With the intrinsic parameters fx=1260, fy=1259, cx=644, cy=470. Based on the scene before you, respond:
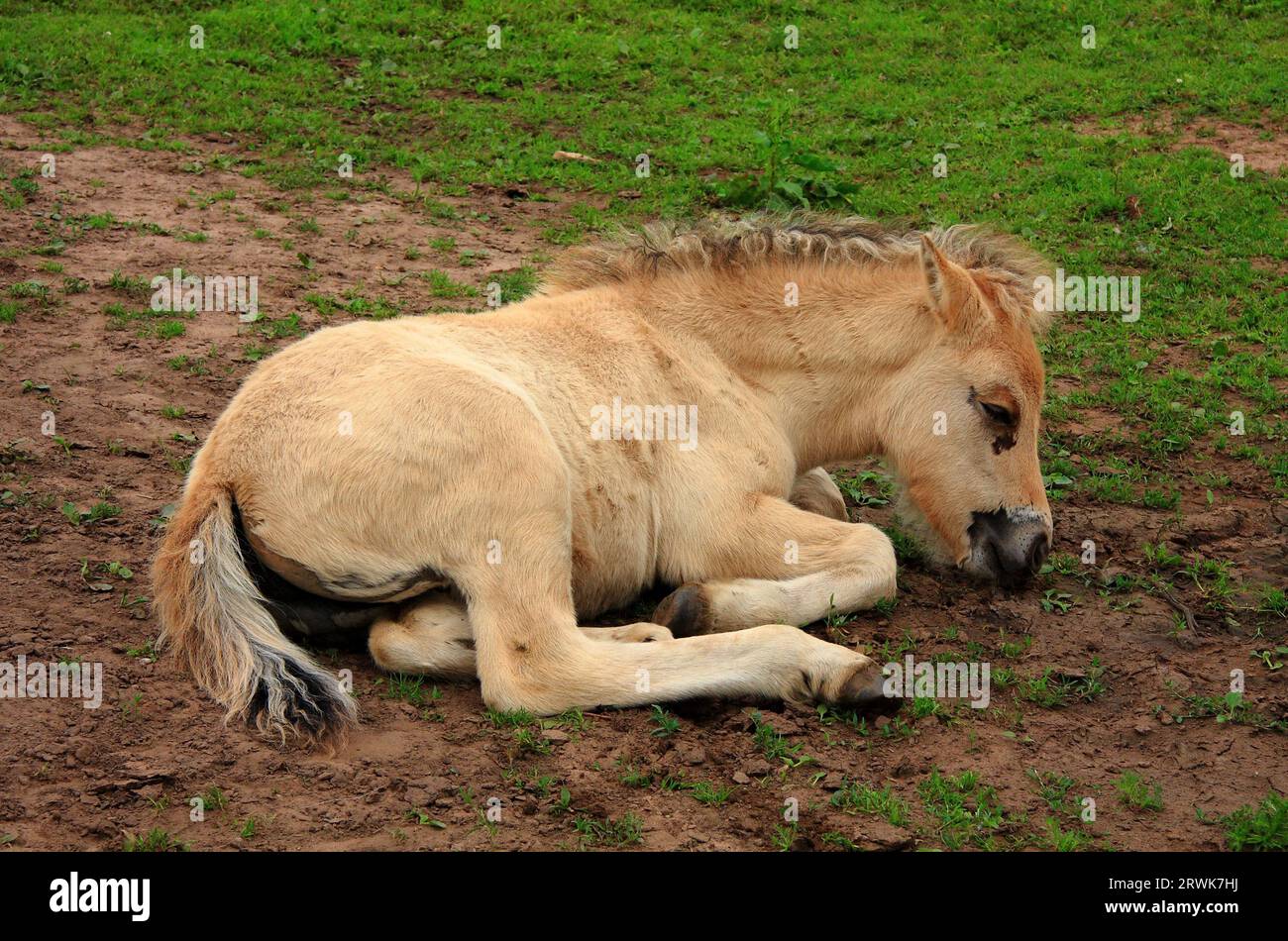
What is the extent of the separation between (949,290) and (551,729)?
9.81 ft

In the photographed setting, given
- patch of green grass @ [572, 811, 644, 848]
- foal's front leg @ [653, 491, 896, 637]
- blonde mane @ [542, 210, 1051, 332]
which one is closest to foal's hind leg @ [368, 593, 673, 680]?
foal's front leg @ [653, 491, 896, 637]

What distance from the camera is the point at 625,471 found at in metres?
6.07

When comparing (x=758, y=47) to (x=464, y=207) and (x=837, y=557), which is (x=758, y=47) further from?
(x=837, y=557)

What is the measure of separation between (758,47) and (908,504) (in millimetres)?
9927

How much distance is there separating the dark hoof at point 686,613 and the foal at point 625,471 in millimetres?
11

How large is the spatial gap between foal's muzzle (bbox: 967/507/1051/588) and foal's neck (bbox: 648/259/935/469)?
2.26 feet

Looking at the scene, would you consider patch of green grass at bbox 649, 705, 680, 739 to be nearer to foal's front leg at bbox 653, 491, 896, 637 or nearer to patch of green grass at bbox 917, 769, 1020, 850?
foal's front leg at bbox 653, 491, 896, 637

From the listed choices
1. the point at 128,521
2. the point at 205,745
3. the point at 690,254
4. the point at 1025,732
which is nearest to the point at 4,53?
the point at 128,521

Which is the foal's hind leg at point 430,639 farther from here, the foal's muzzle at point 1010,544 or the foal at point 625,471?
the foal's muzzle at point 1010,544

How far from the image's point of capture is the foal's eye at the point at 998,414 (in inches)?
249

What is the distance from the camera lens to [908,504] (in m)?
6.72

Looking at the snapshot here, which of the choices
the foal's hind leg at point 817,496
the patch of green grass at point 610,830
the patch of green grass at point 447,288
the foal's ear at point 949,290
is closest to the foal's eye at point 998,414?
the foal's ear at point 949,290

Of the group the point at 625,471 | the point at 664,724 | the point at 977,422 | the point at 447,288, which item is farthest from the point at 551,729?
the point at 447,288

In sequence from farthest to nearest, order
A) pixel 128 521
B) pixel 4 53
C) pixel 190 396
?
pixel 4 53 → pixel 190 396 → pixel 128 521
